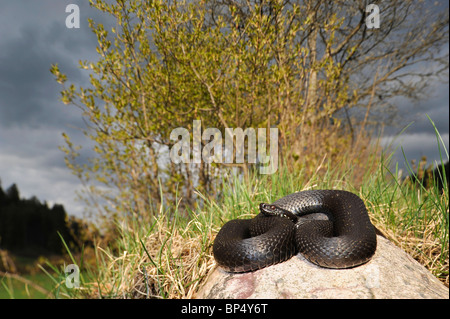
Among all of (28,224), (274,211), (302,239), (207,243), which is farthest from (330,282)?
(28,224)

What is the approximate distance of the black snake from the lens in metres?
Result: 2.88

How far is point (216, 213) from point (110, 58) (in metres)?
3.65

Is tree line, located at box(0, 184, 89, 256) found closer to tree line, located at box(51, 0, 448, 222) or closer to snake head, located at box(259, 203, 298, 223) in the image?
tree line, located at box(51, 0, 448, 222)

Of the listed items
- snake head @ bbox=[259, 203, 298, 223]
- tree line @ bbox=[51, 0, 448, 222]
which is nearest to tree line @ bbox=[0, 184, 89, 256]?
tree line @ bbox=[51, 0, 448, 222]

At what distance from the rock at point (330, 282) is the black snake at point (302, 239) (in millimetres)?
82

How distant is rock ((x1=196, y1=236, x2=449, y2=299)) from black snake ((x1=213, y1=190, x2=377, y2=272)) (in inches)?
3.2

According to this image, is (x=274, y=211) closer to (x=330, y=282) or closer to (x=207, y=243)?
(x=207, y=243)

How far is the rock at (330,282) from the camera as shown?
Answer: 8.43ft

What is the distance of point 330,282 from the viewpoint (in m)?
2.68

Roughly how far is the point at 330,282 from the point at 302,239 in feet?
1.53

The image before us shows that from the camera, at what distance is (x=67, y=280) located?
4328 mm

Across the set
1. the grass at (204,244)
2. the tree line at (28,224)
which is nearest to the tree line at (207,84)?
the grass at (204,244)
